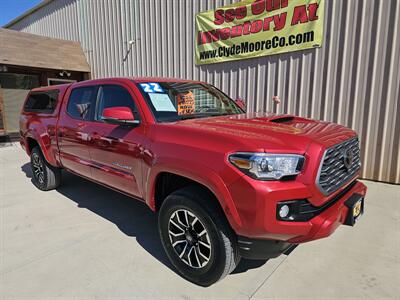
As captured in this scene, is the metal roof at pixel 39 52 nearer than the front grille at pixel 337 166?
No

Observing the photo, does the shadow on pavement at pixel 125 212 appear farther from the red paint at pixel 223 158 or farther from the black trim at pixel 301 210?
the black trim at pixel 301 210

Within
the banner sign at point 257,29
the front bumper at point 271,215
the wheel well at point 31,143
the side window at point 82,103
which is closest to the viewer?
the front bumper at point 271,215

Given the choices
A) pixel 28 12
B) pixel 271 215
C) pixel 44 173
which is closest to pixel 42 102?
pixel 44 173

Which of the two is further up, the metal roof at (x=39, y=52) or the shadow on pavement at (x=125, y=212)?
the metal roof at (x=39, y=52)

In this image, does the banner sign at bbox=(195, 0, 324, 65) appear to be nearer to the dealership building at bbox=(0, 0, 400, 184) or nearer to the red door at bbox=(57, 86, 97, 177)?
the dealership building at bbox=(0, 0, 400, 184)

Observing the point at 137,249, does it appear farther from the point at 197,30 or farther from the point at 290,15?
the point at 197,30

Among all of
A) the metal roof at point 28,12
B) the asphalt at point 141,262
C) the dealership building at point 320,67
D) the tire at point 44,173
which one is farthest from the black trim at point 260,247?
the metal roof at point 28,12

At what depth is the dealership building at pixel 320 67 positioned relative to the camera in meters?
4.96

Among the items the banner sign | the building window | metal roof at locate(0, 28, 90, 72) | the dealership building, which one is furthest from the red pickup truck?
the building window

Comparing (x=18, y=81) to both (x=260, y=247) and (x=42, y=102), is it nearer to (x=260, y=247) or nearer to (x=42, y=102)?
(x=42, y=102)

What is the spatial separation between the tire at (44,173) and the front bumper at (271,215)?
13.2 feet

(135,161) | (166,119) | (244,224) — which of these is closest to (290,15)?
(166,119)

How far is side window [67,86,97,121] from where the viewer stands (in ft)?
11.9

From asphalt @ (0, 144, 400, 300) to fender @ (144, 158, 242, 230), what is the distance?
783mm
